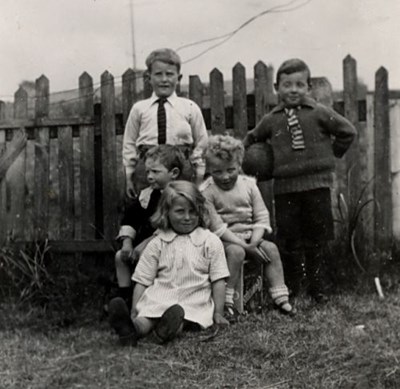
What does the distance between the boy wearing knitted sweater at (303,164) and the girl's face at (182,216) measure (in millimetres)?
954

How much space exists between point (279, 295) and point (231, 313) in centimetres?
36

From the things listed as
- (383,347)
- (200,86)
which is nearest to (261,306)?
(383,347)

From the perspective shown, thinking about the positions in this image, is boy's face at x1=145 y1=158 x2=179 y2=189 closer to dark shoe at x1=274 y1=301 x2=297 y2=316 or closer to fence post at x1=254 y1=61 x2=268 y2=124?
dark shoe at x1=274 y1=301 x2=297 y2=316

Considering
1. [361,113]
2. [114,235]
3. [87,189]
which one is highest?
[361,113]

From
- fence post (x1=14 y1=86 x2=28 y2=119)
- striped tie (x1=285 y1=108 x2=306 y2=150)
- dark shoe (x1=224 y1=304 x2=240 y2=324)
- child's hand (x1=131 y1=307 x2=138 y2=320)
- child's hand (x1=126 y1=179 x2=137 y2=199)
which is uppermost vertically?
fence post (x1=14 y1=86 x2=28 y2=119)

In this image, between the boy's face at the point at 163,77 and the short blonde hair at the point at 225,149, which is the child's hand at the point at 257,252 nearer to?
the short blonde hair at the point at 225,149

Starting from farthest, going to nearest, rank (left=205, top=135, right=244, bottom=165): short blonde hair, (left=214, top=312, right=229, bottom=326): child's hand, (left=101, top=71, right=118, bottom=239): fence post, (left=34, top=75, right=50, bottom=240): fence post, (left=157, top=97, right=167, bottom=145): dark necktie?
(left=34, top=75, right=50, bottom=240): fence post → (left=101, top=71, right=118, bottom=239): fence post → (left=157, top=97, right=167, bottom=145): dark necktie → (left=205, top=135, right=244, bottom=165): short blonde hair → (left=214, top=312, right=229, bottom=326): child's hand

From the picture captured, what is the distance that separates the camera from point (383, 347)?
11.5 feet

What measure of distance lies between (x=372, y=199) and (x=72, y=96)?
9.36 feet

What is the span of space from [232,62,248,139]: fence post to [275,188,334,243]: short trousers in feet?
3.71

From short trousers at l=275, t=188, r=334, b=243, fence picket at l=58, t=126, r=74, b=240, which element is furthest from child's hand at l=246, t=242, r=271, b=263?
fence picket at l=58, t=126, r=74, b=240

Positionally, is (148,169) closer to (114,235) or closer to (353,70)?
(114,235)

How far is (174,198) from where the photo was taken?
14.3 feet

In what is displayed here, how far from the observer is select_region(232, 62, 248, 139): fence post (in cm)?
611
